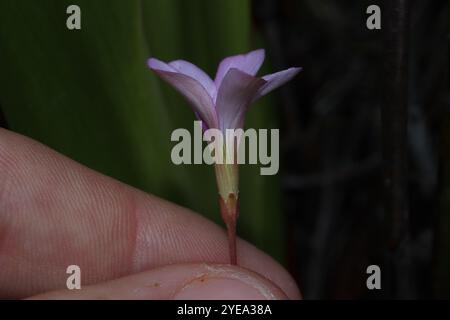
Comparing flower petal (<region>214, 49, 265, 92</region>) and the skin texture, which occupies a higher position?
flower petal (<region>214, 49, 265, 92</region>)

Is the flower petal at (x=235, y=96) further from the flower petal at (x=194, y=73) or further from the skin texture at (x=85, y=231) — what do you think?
the skin texture at (x=85, y=231)

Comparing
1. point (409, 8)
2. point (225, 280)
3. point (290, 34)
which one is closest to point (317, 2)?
point (290, 34)

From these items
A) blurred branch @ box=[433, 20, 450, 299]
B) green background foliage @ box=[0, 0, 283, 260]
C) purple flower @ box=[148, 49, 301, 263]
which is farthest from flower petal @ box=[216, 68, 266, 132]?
blurred branch @ box=[433, 20, 450, 299]

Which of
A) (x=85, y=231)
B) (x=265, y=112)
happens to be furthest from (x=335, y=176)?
(x=85, y=231)

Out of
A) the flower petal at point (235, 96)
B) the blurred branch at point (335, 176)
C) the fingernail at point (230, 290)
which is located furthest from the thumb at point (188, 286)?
the blurred branch at point (335, 176)

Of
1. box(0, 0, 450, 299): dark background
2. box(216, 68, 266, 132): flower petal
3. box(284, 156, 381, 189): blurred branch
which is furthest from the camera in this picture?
box(284, 156, 381, 189): blurred branch

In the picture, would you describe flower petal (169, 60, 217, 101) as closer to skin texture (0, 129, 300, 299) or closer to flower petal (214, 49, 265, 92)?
flower petal (214, 49, 265, 92)
